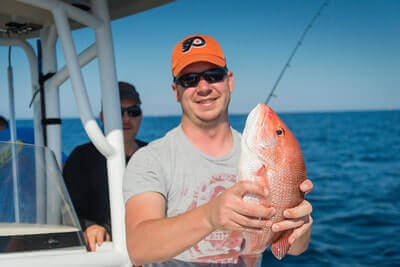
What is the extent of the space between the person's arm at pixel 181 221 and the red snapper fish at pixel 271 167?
4 cm

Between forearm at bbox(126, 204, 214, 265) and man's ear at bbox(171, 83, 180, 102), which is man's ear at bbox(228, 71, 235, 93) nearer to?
man's ear at bbox(171, 83, 180, 102)

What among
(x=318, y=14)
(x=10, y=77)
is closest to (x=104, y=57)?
(x=10, y=77)

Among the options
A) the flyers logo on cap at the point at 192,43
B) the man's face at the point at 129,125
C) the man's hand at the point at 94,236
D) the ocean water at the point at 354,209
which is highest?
the flyers logo on cap at the point at 192,43

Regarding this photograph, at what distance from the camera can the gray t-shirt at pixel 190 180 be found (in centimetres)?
194

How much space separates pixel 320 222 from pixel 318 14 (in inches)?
386

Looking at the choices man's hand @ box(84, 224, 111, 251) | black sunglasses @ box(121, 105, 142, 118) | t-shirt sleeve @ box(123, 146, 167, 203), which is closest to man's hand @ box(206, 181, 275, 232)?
t-shirt sleeve @ box(123, 146, 167, 203)

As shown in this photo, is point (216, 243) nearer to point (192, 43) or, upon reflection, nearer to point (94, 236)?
point (192, 43)

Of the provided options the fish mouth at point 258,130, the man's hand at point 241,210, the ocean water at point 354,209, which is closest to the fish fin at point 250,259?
the man's hand at point 241,210

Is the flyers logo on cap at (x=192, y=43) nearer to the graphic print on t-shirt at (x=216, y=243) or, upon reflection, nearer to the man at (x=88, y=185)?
the graphic print on t-shirt at (x=216, y=243)

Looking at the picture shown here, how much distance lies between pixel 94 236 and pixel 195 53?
1585mm

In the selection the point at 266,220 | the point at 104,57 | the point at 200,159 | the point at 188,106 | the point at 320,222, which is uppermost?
the point at 104,57

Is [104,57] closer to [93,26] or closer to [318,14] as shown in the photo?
[93,26]

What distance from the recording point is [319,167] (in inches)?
1097

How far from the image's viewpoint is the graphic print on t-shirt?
1964 mm
